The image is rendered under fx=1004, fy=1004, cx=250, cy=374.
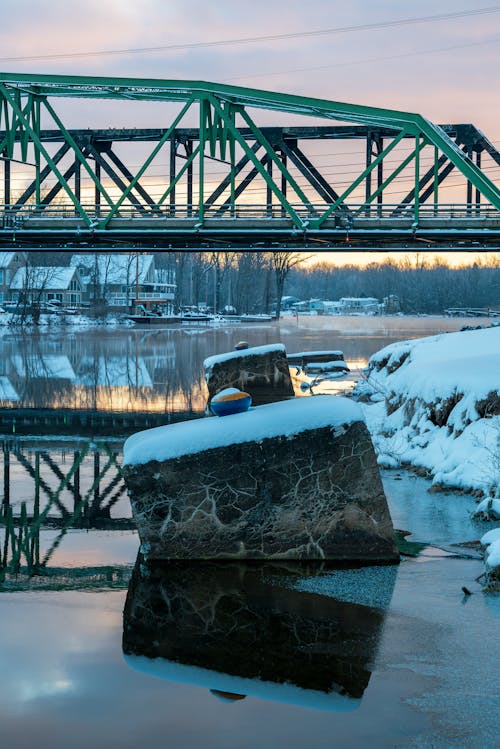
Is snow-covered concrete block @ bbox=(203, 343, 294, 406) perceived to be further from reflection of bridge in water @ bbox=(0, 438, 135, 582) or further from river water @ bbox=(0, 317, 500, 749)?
river water @ bbox=(0, 317, 500, 749)

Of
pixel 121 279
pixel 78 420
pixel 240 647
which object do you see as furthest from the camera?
pixel 121 279

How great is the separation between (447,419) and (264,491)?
7653 mm

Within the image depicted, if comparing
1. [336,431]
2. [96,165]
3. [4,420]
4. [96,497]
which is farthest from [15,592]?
[96,165]

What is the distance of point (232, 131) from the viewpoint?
33.9m

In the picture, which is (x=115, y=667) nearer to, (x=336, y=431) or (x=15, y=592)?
(x=15, y=592)

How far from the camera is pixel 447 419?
17.6 meters

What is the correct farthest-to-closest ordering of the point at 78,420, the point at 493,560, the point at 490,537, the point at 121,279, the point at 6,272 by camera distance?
the point at 121,279 → the point at 6,272 → the point at 78,420 → the point at 490,537 → the point at 493,560

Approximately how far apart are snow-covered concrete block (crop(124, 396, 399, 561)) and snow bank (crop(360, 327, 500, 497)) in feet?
11.6

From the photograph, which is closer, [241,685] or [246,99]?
[241,685]

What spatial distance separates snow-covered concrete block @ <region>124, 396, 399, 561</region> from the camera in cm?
1068

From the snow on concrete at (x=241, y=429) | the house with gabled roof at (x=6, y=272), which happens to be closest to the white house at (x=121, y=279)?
the house with gabled roof at (x=6, y=272)

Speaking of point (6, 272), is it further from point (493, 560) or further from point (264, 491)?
point (493, 560)

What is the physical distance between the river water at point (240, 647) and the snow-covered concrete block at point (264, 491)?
1.19 feet

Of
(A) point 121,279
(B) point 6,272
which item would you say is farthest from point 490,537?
(A) point 121,279
